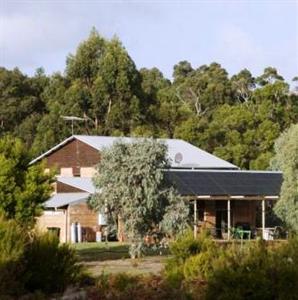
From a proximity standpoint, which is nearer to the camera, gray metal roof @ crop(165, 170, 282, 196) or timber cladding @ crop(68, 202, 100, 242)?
gray metal roof @ crop(165, 170, 282, 196)

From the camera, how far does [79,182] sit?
52.1m

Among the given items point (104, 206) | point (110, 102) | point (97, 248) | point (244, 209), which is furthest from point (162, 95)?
point (104, 206)

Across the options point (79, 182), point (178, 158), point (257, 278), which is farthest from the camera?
point (178, 158)

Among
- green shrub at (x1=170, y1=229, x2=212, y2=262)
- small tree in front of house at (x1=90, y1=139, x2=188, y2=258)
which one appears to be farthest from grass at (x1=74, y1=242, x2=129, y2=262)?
green shrub at (x1=170, y1=229, x2=212, y2=262)

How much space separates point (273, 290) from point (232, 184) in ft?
116

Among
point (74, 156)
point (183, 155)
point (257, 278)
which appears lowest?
point (257, 278)

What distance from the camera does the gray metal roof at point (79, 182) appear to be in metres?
49.8

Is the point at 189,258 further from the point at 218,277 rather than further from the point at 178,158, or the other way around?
the point at 178,158

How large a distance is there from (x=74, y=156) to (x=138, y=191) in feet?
86.6

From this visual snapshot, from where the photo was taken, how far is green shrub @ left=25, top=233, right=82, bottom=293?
1623cm

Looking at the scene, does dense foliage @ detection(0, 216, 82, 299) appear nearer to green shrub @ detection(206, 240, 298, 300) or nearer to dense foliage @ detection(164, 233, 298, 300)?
dense foliage @ detection(164, 233, 298, 300)

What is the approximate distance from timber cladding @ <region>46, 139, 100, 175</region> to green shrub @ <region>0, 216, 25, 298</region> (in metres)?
38.6

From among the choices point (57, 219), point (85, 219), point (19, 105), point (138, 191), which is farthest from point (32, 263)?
point (19, 105)

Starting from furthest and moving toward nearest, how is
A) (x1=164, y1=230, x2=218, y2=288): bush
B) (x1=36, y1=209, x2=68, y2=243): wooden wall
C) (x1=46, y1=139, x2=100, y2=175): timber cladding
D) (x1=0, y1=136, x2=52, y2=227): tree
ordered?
(x1=46, y1=139, x2=100, y2=175): timber cladding
(x1=36, y1=209, x2=68, y2=243): wooden wall
(x1=0, y1=136, x2=52, y2=227): tree
(x1=164, y1=230, x2=218, y2=288): bush
